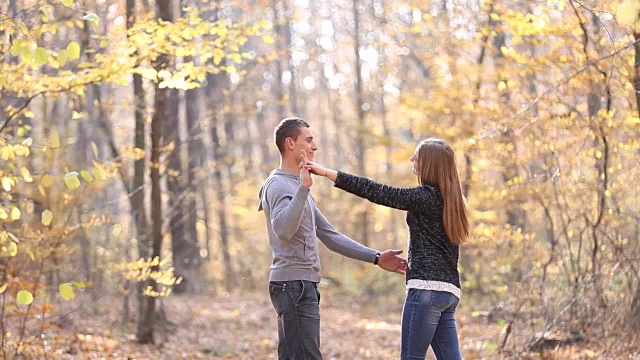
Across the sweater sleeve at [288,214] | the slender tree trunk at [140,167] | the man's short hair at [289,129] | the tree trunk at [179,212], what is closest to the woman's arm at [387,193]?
the sweater sleeve at [288,214]

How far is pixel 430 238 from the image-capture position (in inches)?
177

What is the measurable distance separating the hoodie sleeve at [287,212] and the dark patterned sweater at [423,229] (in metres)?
0.25

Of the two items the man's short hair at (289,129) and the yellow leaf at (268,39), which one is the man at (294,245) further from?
the yellow leaf at (268,39)

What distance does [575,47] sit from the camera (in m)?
8.22

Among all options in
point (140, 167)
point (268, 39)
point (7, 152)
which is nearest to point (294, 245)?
point (7, 152)

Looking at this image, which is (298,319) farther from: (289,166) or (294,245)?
(289,166)

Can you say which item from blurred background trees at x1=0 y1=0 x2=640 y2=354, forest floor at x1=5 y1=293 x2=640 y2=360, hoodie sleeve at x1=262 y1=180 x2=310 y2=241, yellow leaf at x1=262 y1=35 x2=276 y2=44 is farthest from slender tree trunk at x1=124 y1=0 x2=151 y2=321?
hoodie sleeve at x1=262 y1=180 x2=310 y2=241

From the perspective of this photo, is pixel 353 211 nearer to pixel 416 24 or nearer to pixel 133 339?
pixel 416 24

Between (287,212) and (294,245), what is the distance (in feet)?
0.96

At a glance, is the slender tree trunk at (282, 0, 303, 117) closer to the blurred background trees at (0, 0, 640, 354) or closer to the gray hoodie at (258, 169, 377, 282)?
the blurred background trees at (0, 0, 640, 354)

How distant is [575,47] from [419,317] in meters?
4.79

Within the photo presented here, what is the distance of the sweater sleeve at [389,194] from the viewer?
4.44 meters

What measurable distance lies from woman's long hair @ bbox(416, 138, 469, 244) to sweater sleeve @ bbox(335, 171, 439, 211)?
74mm

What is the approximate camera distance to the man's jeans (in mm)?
4469
